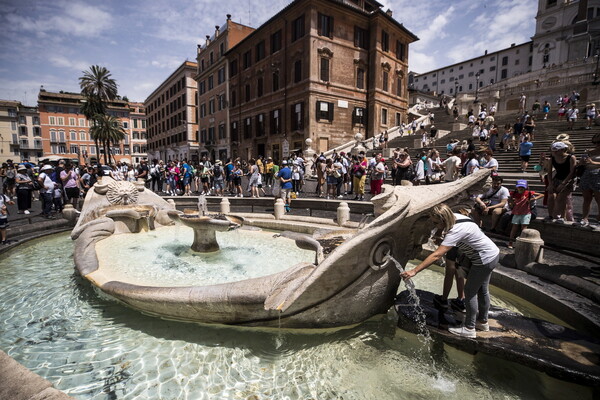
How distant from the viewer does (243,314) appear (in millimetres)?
3227

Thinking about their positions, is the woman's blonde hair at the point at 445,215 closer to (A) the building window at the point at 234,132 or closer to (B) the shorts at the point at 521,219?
(B) the shorts at the point at 521,219

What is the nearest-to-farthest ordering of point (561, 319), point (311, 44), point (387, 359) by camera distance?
point (387, 359) → point (561, 319) → point (311, 44)

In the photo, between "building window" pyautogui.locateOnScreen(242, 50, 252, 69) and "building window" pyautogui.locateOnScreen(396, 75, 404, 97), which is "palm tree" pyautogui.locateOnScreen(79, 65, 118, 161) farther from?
"building window" pyautogui.locateOnScreen(396, 75, 404, 97)

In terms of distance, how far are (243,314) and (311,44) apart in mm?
27518

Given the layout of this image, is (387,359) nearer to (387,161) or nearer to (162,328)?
(162,328)

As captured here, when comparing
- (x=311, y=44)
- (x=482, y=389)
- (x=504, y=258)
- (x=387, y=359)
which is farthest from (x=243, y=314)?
(x=311, y=44)

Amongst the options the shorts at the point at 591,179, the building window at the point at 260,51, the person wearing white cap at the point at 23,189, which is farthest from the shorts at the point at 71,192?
the building window at the point at 260,51

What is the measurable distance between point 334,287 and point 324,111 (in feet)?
85.7

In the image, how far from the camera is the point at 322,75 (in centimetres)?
2748

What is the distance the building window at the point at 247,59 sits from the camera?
3394 cm

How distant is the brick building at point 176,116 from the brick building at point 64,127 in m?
10.9

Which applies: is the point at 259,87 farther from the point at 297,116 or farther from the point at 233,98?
the point at 297,116

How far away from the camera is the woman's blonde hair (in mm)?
3039

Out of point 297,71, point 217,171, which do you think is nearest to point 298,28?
point 297,71
